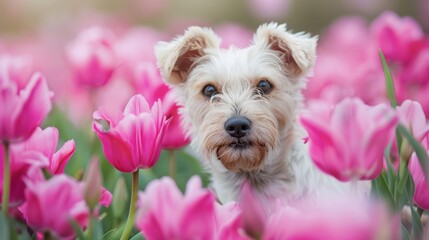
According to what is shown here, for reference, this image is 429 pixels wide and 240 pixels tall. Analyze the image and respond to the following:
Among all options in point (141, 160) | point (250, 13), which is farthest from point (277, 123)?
point (250, 13)

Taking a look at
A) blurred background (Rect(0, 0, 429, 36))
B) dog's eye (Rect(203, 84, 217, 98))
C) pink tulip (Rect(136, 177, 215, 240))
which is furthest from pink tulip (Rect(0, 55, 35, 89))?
blurred background (Rect(0, 0, 429, 36))

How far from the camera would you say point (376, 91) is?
Result: 322 cm

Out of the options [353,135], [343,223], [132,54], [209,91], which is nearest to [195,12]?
[132,54]

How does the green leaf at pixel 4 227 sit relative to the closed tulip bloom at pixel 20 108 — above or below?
below

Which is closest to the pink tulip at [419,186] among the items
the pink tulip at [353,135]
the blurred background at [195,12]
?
the pink tulip at [353,135]

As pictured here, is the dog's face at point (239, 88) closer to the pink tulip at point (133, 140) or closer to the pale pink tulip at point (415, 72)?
the pale pink tulip at point (415, 72)

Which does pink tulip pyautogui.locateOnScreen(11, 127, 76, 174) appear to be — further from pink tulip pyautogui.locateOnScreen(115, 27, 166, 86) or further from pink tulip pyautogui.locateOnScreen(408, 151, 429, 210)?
pink tulip pyautogui.locateOnScreen(115, 27, 166, 86)

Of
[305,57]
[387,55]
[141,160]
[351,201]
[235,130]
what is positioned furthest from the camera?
[387,55]

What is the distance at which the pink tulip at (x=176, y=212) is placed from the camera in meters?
1.31

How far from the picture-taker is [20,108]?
145 centimetres

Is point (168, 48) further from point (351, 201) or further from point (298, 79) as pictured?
point (351, 201)

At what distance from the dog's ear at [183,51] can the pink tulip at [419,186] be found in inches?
50.6

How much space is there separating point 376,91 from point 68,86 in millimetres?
1838

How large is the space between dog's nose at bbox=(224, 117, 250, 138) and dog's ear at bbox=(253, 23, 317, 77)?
0.38 meters
